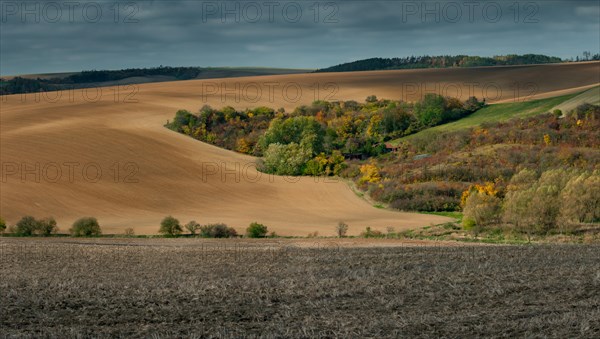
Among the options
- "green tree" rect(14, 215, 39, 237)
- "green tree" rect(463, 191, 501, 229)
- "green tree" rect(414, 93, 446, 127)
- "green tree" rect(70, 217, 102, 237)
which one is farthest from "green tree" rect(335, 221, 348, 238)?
"green tree" rect(414, 93, 446, 127)

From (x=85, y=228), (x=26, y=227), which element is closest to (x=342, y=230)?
(x=85, y=228)

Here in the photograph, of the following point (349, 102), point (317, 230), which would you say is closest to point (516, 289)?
point (317, 230)

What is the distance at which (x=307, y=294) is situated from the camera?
1011 inches

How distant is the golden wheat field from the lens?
217 feet

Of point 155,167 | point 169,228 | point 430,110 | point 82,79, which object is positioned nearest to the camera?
point 169,228

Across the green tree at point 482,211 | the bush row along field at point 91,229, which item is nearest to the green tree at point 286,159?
the bush row along field at point 91,229

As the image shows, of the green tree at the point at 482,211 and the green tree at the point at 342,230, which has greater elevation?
the green tree at the point at 482,211

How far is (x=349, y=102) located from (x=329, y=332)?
112143 mm

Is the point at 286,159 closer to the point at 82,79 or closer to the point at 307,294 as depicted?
the point at 307,294

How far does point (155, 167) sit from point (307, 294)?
62.9 meters

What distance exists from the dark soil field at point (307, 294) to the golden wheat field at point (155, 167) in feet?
79.1

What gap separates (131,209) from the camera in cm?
6981

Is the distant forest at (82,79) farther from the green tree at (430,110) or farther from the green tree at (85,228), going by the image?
Answer: the green tree at (85,228)

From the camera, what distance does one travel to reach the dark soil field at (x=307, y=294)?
20.8 meters
